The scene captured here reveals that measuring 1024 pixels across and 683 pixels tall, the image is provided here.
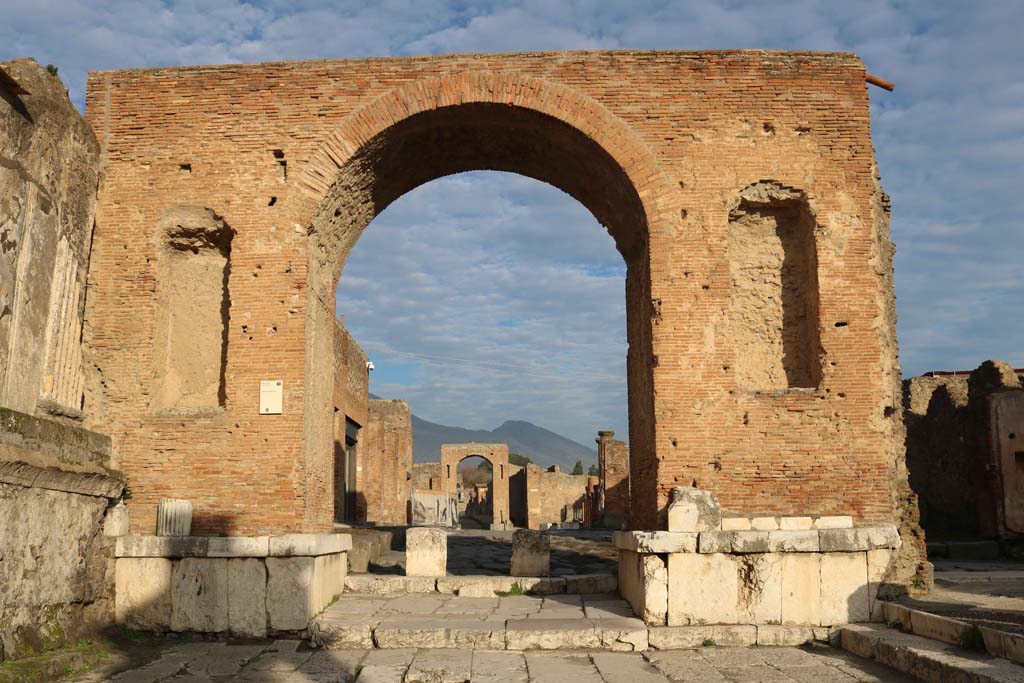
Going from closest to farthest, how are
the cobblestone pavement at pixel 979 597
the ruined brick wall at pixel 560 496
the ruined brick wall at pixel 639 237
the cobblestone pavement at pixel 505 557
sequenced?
the cobblestone pavement at pixel 979 597 < the ruined brick wall at pixel 639 237 < the cobblestone pavement at pixel 505 557 < the ruined brick wall at pixel 560 496

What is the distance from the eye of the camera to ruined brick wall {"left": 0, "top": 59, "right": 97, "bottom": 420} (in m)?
7.30

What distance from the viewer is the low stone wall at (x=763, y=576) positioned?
795cm

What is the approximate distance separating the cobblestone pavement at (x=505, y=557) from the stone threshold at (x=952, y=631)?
3.73 metres

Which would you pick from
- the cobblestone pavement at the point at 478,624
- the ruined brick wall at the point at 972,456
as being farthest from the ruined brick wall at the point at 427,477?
the cobblestone pavement at the point at 478,624

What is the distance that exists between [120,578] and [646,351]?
562 cm

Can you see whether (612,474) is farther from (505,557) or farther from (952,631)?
(952,631)

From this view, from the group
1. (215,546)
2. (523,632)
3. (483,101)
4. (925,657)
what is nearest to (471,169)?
(483,101)

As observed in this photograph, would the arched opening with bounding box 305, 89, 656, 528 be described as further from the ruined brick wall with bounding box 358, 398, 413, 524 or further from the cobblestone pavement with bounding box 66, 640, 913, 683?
the ruined brick wall with bounding box 358, 398, 413, 524

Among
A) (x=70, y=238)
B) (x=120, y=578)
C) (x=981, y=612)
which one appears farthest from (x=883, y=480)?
(x=70, y=238)

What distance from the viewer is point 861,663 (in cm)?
691

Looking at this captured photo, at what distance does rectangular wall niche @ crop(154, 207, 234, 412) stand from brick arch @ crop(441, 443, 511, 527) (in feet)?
95.5

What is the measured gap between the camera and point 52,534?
280 inches

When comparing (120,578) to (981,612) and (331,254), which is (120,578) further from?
(981,612)

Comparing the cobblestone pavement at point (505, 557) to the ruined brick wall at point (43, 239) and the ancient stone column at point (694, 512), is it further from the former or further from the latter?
the ruined brick wall at point (43, 239)
